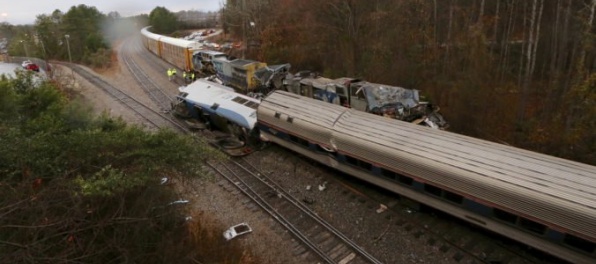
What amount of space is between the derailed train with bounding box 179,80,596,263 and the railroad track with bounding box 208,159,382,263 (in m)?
2.40

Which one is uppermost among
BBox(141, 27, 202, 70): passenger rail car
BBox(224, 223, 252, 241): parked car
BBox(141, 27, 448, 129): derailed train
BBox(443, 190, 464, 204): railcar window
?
BBox(141, 27, 202, 70): passenger rail car

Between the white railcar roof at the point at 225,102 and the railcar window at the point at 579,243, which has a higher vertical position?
the white railcar roof at the point at 225,102

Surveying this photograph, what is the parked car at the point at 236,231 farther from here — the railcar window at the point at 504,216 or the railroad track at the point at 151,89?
the railroad track at the point at 151,89

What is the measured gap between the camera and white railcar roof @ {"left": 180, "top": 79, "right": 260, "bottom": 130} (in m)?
19.8

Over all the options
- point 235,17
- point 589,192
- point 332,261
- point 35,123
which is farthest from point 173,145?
point 235,17

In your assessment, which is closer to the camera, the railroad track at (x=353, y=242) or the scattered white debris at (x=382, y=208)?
the railroad track at (x=353, y=242)

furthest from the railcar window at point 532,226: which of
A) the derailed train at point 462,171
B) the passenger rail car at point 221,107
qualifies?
the passenger rail car at point 221,107

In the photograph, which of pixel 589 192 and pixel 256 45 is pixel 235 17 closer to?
pixel 256 45

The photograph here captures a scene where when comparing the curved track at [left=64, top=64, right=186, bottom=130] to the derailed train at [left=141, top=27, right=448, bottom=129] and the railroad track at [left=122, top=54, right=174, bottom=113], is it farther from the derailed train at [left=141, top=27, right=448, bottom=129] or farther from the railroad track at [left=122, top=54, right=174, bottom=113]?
the derailed train at [left=141, top=27, right=448, bottom=129]

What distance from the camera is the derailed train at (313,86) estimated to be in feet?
62.4

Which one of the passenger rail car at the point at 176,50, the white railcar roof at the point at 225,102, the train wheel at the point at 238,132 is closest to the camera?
the white railcar roof at the point at 225,102

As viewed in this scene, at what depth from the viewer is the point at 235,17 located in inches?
1907

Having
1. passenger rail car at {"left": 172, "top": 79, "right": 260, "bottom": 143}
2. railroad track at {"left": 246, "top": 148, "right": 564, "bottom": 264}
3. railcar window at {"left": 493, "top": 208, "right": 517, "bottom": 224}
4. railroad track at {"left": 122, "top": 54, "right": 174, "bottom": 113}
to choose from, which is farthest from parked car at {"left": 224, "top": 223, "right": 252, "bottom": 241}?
railroad track at {"left": 122, "top": 54, "right": 174, "bottom": 113}

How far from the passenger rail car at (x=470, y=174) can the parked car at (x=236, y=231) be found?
4.65 m
